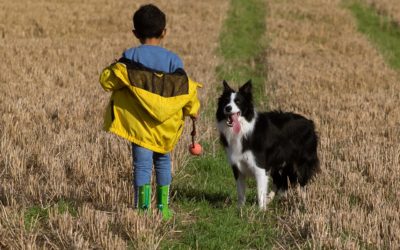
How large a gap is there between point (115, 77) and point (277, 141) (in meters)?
2.04

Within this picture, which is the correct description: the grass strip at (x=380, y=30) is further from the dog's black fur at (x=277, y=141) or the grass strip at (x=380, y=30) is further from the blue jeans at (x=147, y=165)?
the blue jeans at (x=147, y=165)

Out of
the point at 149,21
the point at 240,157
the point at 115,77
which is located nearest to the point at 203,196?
the point at 240,157

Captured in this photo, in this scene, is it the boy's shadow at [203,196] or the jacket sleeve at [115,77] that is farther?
the boy's shadow at [203,196]

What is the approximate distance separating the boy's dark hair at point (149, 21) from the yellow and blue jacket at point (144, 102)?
0.94 ft

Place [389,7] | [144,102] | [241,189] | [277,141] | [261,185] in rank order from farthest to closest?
[389,7] → [277,141] → [241,189] → [261,185] → [144,102]

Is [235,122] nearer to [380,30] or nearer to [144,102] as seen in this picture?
[144,102]

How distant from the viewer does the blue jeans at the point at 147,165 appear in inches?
184

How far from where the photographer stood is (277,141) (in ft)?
19.2

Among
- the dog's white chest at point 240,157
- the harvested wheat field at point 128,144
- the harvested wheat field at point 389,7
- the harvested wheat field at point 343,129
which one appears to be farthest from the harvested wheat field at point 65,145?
the harvested wheat field at point 389,7

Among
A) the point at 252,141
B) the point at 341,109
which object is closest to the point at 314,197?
the point at 252,141

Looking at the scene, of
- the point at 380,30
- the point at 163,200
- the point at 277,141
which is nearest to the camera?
the point at 163,200

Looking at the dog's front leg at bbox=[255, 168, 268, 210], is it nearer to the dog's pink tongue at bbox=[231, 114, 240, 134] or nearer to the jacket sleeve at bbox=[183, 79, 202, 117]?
the dog's pink tongue at bbox=[231, 114, 240, 134]

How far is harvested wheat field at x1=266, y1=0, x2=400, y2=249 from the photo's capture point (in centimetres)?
461

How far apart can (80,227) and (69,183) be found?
145cm
